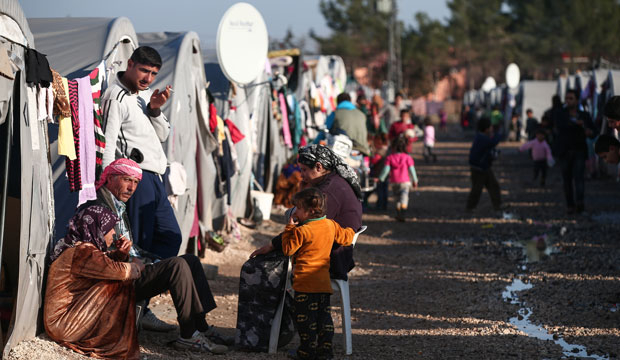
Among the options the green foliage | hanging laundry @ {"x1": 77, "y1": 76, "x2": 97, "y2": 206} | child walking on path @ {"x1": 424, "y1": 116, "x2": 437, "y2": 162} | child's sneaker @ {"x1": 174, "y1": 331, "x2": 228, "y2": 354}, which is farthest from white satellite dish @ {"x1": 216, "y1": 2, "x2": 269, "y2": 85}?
the green foliage

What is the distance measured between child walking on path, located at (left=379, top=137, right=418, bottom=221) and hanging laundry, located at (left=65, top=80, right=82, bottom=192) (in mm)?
7215

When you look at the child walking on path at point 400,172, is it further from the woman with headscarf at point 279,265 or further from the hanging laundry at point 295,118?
the woman with headscarf at point 279,265

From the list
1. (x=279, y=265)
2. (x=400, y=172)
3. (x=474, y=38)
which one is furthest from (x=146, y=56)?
(x=474, y=38)

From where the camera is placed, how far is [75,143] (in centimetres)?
571

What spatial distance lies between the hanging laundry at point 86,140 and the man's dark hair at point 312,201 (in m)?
1.44

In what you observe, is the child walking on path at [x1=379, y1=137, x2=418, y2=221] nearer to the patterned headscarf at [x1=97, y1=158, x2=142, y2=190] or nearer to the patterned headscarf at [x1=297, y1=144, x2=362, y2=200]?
the patterned headscarf at [x1=297, y1=144, x2=362, y2=200]

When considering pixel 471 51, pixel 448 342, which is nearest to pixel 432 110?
pixel 471 51

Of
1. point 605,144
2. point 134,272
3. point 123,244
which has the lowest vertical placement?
point 134,272

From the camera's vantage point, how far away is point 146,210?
5.97 m

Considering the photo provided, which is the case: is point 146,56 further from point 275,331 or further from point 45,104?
point 275,331

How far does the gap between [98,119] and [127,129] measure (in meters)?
0.22

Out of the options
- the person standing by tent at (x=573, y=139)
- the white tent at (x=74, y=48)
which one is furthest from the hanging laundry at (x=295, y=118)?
the white tent at (x=74, y=48)

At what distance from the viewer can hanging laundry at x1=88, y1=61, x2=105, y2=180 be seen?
5.95 metres

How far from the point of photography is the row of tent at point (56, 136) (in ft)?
16.1
